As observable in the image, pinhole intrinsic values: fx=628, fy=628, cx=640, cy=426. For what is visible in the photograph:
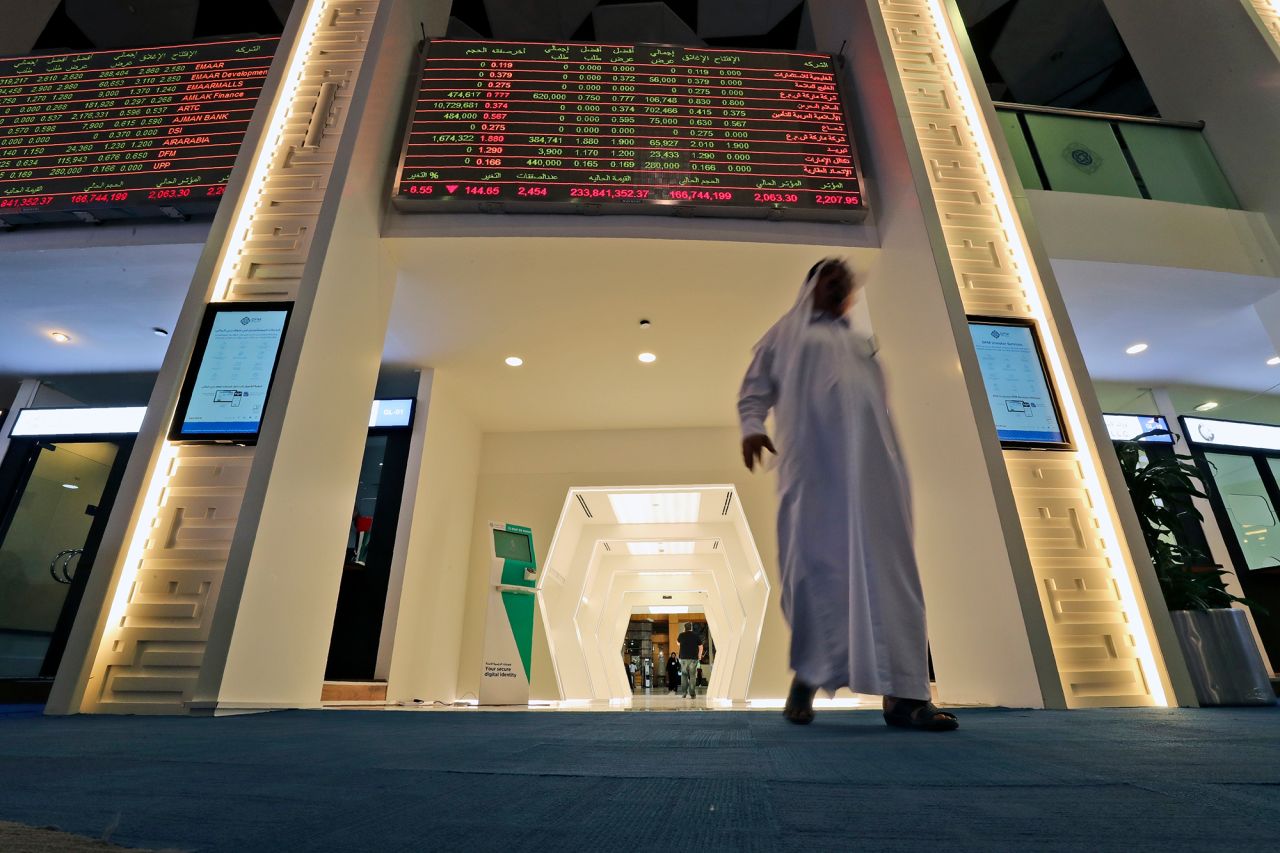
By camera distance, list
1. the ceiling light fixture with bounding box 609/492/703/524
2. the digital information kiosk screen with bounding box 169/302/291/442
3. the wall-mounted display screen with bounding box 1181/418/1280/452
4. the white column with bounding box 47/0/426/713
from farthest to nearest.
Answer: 1. the ceiling light fixture with bounding box 609/492/703/524
2. the wall-mounted display screen with bounding box 1181/418/1280/452
3. the digital information kiosk screen with bounding box 169/302/291/442
4. the white column with bounding box 47/0/426/713

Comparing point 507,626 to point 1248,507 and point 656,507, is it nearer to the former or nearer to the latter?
point 656,507

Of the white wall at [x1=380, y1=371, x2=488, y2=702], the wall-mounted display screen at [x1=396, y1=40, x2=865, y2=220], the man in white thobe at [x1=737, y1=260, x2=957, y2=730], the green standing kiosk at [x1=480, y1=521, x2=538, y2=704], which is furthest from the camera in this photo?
the white wall at [x1=380, y1=371, x2=488, y2=702]

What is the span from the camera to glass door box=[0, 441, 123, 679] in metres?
6.43

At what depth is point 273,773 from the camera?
1.10m

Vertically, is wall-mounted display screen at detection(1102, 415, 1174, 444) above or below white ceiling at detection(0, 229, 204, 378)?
below

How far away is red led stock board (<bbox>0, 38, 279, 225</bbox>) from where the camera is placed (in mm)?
4508

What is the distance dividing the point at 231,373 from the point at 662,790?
3358 mm

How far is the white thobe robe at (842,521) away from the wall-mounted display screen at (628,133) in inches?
98.7

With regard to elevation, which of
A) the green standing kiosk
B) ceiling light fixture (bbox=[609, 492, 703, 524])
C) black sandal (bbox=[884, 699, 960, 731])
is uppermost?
ceiling light fixture (bbox=[609, 492, 703, 524])

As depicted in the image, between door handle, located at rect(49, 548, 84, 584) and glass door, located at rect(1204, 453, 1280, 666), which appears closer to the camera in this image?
glass door, located at rect(1204, 453, 1280, 666)

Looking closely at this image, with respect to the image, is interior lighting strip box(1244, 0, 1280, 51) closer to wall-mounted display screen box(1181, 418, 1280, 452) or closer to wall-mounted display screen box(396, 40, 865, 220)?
wall-mounted display screen box(396, 40, 865, 220)

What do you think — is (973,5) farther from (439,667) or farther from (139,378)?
(139,378)

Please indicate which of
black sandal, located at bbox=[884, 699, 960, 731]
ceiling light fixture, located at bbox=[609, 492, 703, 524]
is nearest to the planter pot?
black sandal, located at bbox=[884, 699, 960, 731]

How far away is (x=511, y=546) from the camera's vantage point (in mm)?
5020
